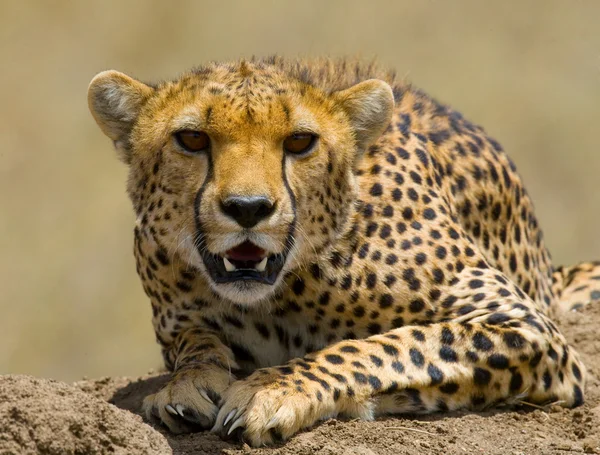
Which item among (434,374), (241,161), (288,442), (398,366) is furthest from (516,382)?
(241,161)

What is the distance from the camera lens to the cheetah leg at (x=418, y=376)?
4.20 metres

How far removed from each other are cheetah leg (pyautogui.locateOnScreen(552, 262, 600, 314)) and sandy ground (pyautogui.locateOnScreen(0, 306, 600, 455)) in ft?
2.79

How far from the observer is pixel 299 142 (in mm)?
4551

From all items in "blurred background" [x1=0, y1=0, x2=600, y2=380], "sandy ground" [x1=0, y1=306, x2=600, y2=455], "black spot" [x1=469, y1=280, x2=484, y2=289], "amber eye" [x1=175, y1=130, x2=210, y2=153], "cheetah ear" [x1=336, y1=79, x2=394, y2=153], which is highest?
"blurred background" [x1=0, y1=0, x2=600, y2=380]

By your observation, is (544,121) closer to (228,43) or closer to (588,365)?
(228,43)

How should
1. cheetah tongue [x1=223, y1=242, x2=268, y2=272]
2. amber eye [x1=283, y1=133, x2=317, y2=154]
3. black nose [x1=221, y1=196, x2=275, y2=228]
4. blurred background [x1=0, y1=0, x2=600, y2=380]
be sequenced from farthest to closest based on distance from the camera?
blurred background [x1=0, y1=0, x2=600, y2=380], amber eye [x1=283, y1=133, x2=317, y2=154], cheetah tongue [x1=223, y1=242, x2=268, y2=272], black nose [x1=221, y1=196, x2=275, y2=228]

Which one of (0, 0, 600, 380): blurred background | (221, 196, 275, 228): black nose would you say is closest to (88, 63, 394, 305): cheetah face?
(221, 196, 275, 228): black nose

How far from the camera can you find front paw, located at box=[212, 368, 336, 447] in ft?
13.6

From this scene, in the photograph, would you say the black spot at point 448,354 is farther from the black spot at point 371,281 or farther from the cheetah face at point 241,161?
the cheetah face at point 241,161

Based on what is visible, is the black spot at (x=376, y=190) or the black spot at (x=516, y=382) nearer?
the black spot at (x=516, y=382)

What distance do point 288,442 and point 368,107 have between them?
1451mm

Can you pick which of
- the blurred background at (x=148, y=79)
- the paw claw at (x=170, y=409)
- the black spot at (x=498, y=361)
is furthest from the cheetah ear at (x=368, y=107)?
the blurred background at (x=148, y=79)

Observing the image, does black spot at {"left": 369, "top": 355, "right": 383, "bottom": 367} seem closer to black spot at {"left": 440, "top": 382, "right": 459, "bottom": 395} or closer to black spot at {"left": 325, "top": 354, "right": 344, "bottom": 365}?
black spot at {"left": 325, "top": 354, "right": 344, "bottom": 365}

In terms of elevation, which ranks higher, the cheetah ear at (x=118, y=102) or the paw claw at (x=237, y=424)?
the cheetah ear at (x=118, y=102)
